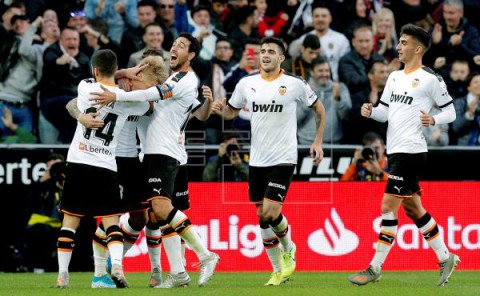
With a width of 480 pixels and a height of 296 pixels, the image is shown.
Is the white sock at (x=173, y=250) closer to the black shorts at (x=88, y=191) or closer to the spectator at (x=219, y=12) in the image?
the black shorts at (x=88, y=191)

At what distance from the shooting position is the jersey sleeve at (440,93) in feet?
41.2

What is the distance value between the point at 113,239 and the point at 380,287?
9.44 feet

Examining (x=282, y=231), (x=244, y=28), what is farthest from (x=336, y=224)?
(x=244, y=28)

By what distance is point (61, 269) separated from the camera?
1166 centimetres

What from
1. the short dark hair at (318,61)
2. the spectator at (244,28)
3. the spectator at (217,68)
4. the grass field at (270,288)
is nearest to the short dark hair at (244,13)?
the spectator at (244,28)

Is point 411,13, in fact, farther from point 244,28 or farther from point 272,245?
point 272,245

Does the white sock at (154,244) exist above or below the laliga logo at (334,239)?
above

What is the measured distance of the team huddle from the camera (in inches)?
460

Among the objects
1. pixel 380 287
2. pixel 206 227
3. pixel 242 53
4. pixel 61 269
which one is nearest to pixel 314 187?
pixel 206 227

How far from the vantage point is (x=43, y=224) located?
16.2 meters

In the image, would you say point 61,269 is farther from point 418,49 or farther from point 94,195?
point 418,49

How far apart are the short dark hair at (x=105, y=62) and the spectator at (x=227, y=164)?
17.0 ft

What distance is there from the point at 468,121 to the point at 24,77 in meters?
7.24

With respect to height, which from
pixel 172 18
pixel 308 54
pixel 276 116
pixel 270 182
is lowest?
pixel 270 182
